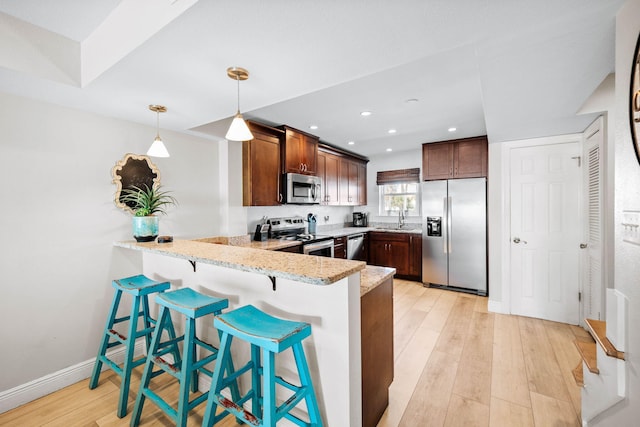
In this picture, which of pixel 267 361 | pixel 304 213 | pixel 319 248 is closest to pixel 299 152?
pixel 304 213

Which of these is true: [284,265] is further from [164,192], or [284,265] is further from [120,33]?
[164,192]

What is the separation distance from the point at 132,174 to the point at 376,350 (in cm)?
251

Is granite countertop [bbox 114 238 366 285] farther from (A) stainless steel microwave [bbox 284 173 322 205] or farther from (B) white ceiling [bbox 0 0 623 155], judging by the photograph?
(A) stainless steel microwave [bbox 284 173 322 205]

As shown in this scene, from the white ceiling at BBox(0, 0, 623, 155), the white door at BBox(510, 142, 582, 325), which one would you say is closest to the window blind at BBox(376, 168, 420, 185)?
the white door at BBox(510, 142, 582, 325)

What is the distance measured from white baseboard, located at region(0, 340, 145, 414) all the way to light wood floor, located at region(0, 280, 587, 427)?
5 cm

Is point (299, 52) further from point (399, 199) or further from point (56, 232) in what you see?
point (399, 199)

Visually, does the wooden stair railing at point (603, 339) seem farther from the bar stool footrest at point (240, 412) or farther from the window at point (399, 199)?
the window at point (399, 199)

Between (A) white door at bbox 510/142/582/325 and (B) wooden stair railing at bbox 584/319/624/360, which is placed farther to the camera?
(A) white door at bbox 510/142/582/325

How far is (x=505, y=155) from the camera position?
10.7ft

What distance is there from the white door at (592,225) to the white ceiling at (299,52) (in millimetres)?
284

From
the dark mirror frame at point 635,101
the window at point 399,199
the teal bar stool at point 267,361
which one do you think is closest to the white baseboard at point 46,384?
the teal bar stool at point 267,361

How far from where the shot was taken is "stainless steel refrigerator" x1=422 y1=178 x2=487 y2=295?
3930 mm

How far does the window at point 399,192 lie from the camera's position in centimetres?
526

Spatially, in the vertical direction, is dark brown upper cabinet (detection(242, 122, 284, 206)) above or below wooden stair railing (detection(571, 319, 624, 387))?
above
